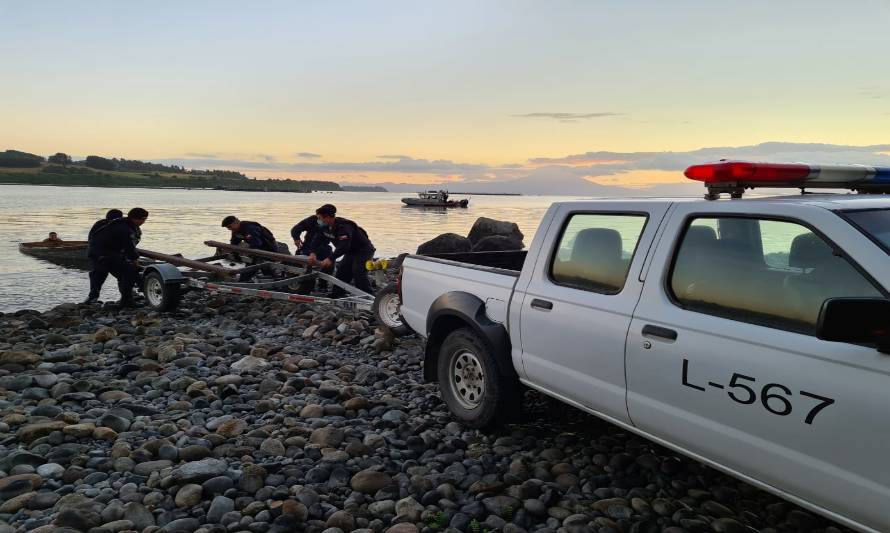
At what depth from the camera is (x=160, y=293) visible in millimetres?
10898

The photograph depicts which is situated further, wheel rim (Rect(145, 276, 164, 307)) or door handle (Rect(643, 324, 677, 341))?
wheel rim (Rect(145, 276, 164, 307))

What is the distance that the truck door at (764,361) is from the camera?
2570 millimetres

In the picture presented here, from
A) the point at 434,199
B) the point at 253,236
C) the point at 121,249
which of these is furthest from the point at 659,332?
the point at 434,199

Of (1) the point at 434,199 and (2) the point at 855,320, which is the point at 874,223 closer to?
(2) the point at 855,320

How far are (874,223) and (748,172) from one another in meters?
0.69

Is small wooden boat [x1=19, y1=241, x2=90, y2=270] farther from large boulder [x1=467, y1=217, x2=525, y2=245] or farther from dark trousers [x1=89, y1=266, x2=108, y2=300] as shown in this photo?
large boulder [x1=467, y1=217, x2=525, y2=245]

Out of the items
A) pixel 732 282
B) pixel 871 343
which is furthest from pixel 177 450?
pixel 871 343

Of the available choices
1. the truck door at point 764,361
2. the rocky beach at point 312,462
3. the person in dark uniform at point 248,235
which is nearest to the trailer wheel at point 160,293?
the person in dark uniform at point 248,235

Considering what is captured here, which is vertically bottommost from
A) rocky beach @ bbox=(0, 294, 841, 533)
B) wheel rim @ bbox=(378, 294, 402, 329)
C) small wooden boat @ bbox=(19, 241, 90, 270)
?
small wooden boat @ bbox=(19, 241, 90, 270)

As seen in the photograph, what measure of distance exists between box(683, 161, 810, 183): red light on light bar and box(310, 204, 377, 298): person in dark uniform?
7597 mm

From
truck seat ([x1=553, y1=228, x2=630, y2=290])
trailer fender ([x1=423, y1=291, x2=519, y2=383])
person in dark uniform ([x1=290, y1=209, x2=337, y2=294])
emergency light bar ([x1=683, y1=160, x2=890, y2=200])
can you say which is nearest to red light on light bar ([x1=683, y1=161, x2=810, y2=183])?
emergency light bar ([x1=683, y1=160, x2=890, y2=200])

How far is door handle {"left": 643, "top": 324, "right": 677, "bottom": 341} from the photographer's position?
337 cm

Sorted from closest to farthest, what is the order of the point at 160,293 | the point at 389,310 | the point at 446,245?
the point at 389,310, the point at 160,293, the point at 446,245

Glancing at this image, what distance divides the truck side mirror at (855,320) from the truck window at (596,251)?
1462 millimetres
